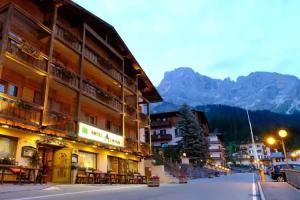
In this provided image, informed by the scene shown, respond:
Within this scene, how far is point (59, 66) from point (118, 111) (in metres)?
8.73

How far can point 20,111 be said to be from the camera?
15.0 meters

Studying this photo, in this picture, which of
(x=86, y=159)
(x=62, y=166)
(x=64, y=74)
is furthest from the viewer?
(x=86, y=159)

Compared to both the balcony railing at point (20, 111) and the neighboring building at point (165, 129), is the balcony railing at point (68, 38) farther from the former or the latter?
the neighboring building at point (165, 129)

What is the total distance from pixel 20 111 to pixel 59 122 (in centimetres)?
299

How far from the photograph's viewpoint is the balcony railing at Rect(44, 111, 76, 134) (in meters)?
16.4

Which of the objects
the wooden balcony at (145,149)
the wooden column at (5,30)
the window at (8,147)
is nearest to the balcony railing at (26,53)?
the wooden column at (5,30)

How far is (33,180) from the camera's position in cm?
1455

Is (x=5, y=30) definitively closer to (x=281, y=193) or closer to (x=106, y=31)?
(x=106, y=31)

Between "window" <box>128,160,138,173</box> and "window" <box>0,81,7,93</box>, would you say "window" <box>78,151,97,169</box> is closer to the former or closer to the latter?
"window" <box>128,160,138,173</box>

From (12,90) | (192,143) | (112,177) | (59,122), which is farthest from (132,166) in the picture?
(192,143)

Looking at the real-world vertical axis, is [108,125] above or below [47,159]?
above

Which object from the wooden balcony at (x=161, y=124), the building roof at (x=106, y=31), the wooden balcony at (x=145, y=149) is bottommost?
the wooden balcony at (x=145, y=149)

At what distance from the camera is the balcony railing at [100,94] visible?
21.7 metres

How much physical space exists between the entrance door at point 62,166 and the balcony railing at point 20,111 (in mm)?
3607
